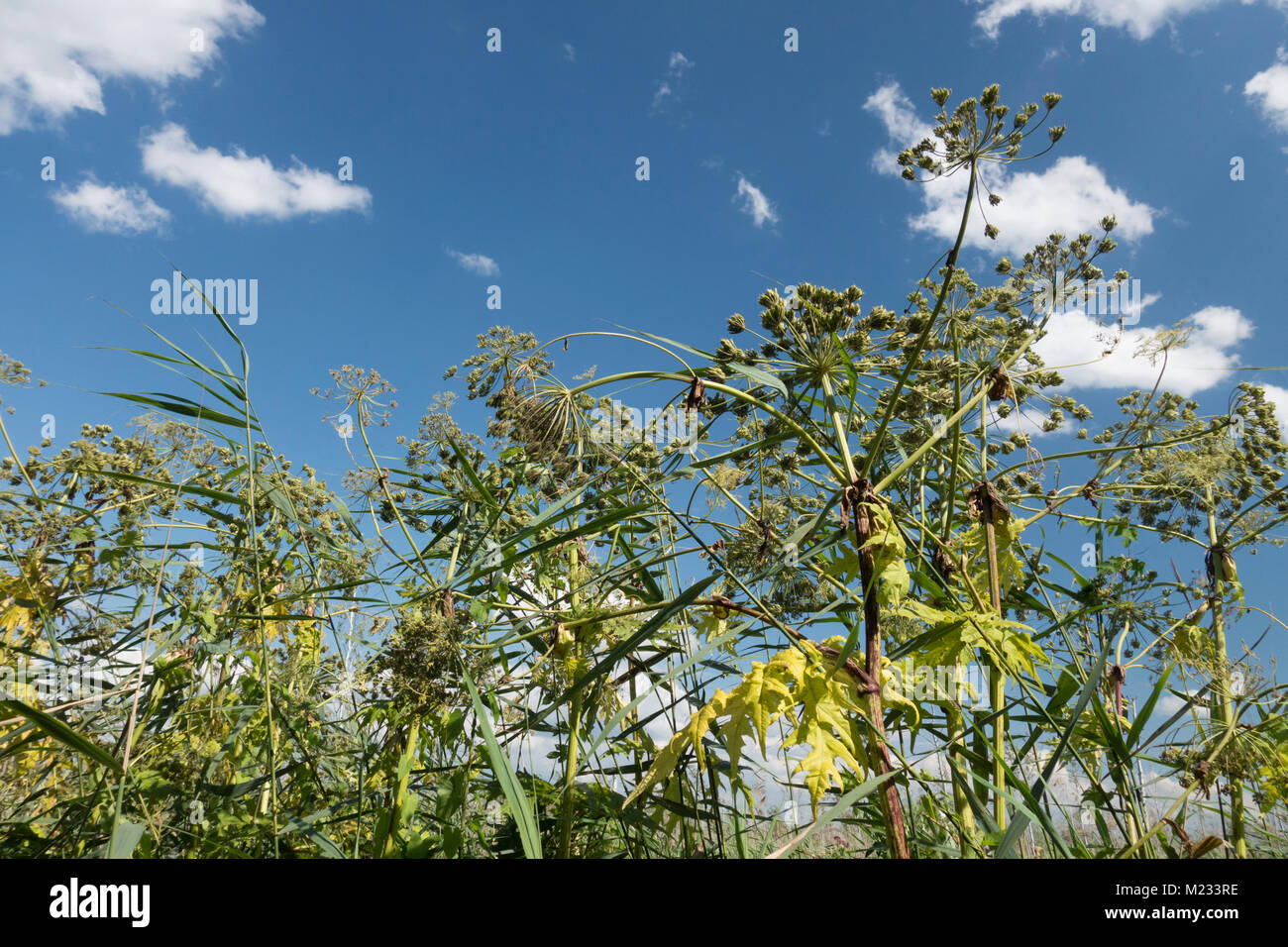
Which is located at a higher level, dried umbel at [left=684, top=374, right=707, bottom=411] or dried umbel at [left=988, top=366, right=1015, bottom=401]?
dried umbel at [left=988, top=366, right=1015, bottom=401]

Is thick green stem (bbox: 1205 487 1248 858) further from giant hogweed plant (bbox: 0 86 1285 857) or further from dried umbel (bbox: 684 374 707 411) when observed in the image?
dried umbel (bbox: 684 374 707 411)

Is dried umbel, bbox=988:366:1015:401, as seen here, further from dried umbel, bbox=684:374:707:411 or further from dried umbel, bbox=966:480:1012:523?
dried umbel, bbox=684:374:707:411

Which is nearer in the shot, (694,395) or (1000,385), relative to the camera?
(694,395)

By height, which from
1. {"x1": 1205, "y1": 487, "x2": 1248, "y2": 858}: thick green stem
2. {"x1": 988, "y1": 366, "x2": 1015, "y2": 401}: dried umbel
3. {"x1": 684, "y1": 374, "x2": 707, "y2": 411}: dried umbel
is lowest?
{"x1": 1205, "y1": 487, "x2": 1248, "y2": 858}: thick green stem

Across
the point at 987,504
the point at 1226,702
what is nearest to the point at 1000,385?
the point at 987,504

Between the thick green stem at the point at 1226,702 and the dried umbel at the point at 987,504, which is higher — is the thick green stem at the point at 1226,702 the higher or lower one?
the lower one

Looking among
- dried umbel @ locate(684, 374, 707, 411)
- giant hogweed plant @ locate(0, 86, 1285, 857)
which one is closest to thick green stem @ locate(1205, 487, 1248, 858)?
giant hogweed plant @ locate(0, 86, 1285, 857)

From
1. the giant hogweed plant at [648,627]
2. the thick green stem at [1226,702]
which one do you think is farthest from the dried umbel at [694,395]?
the thick green stem at [1226,702]

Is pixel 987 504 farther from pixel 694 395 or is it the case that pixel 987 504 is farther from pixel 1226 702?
pixel 1226 702

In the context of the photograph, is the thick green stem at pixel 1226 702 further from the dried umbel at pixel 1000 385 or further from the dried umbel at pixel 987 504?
the dried umbel at pixel 1000 385

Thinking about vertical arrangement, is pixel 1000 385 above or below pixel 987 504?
above

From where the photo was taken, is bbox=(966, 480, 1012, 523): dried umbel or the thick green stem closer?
bbox=(966, 480, 1012, 523): dried umbel
